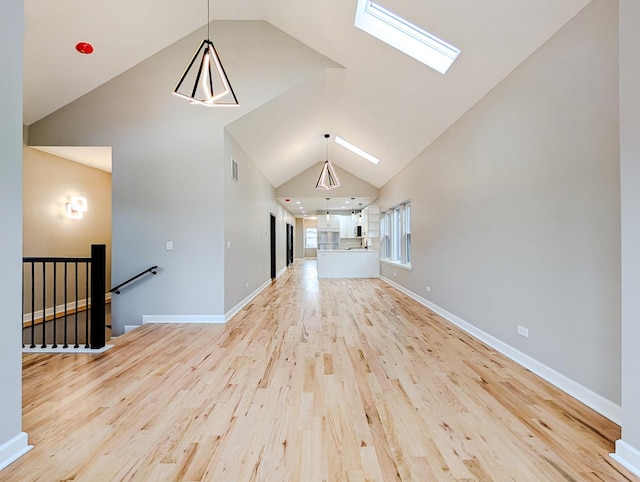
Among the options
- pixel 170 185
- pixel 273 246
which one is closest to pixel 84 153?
pixel 170 185

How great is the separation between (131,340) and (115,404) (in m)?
1.64

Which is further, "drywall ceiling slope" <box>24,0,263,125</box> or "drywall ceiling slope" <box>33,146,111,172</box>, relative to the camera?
"drywall ceiling slope" <box>33,146,111,172</box>

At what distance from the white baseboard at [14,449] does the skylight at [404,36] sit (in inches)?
174

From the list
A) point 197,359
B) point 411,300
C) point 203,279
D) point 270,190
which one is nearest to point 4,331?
point 197,359

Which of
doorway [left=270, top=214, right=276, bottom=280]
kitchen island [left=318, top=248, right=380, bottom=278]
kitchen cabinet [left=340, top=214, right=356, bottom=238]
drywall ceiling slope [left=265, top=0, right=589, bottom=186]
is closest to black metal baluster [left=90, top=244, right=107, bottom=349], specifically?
drywall ceiling slope [left=265, top=0, right=589, bottom=186]

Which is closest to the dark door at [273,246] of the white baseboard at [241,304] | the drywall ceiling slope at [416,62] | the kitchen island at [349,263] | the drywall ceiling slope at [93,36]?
the kitchen island at [349,263]

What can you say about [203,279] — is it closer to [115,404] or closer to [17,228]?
[115,404]

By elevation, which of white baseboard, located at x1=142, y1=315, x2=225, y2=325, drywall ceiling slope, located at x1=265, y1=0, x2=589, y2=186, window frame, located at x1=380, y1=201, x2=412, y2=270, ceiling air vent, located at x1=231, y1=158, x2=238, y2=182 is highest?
drywall ceiling slope, located at x1=265, y1=0, x2=589, y2=186

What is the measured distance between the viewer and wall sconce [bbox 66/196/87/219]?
218 inches

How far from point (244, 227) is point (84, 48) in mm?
3171

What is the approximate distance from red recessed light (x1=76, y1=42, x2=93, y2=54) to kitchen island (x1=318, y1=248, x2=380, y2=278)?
270 inches

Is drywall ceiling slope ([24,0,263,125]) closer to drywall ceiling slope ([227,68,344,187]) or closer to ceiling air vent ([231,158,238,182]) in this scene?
drywall ceiling slope ([227,68,344,187])

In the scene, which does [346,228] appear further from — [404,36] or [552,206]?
[552,206]

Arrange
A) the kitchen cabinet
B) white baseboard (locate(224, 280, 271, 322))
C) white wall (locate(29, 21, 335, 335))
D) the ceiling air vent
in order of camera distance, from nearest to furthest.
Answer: white wall (locate(29, 21, 335, 335)) → white baseboard (locate(224, 280, 271, 322)) → the ceiling air vent → the kitchen cabinet
